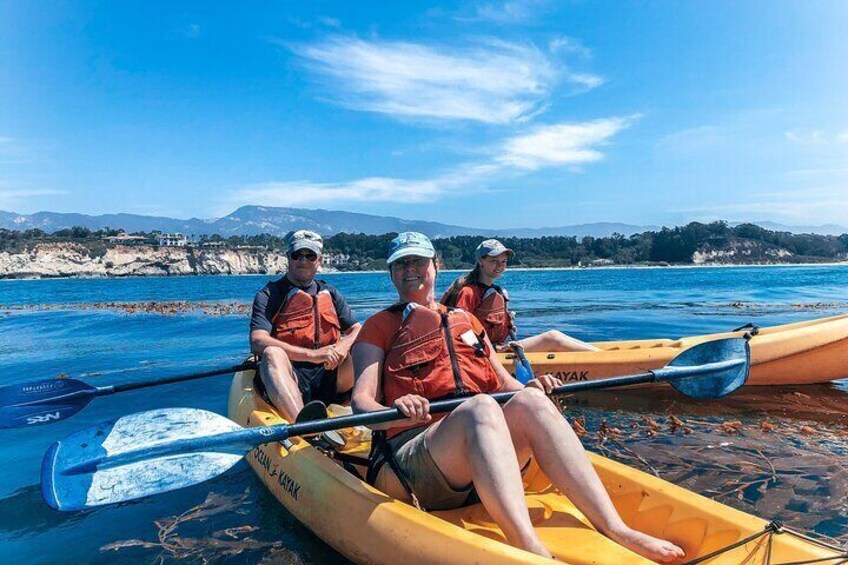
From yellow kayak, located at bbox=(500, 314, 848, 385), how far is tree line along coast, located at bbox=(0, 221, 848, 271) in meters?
102

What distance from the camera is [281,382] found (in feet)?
15.9

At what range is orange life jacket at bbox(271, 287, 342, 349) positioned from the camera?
541 centimetres

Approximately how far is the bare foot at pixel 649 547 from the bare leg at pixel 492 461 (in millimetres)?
412

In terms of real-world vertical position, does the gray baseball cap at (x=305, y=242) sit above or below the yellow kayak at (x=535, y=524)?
above

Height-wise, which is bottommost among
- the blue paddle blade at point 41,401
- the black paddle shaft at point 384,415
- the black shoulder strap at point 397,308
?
the blue paddle blade at point 41,401

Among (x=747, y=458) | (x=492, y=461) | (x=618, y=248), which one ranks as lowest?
(x=747, y=458)

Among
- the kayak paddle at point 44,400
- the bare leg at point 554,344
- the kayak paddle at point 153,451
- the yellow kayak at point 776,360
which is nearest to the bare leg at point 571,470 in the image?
the kayak paddle at point 153,451

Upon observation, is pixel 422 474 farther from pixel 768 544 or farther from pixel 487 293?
pixel 487 293

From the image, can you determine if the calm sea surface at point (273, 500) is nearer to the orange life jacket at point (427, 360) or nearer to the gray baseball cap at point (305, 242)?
the orange life jacket at point (427, 360)

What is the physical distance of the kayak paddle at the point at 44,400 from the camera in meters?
5.18

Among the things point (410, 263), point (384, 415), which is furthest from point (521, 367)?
point (384, 415)

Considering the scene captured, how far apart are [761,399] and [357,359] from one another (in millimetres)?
6162

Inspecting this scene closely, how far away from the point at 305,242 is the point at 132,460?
263 centimetres

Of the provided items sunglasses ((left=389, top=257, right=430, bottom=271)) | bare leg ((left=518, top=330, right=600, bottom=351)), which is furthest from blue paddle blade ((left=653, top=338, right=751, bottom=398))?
bare leg ((left=518, top=330, right=600, bottom=351))
